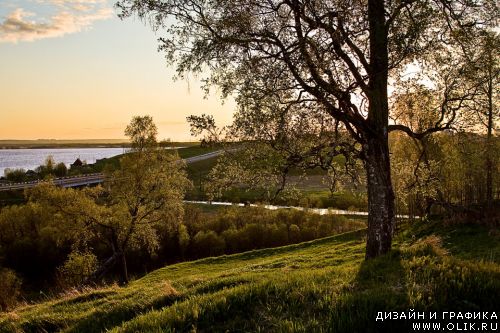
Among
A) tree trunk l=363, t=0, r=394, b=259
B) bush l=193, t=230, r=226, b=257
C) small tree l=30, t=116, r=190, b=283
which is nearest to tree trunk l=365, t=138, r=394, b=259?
tree trunk l=363, t=0, r=394, b=259

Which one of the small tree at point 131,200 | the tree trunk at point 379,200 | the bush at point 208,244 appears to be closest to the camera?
the tree trunk at point 379,200

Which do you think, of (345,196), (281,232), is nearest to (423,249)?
(281,232)

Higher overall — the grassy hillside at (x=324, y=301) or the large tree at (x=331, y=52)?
the large tree at (x=331, y=52)

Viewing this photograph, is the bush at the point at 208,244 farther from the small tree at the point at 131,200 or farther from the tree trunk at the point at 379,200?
the tree trunk at the point at 379,200

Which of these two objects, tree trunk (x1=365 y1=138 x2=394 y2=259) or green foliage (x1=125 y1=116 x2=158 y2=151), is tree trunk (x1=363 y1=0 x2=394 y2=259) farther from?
green foliage (x1=125 y1=116 x2=158 y2=151)

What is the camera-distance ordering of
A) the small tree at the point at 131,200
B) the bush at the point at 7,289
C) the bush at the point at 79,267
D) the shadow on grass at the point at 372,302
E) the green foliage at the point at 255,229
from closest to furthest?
1. the shadow on grass at the point at 372,302
2. the bush at the point at 79,267
3. the bush at the point at 7,289
4. the small tree at the point at 131,200
5. the green foliage at the point at 255,229

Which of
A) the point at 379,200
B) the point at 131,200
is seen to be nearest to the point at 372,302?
the point at 379,200

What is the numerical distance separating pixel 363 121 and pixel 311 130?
6.46 ft

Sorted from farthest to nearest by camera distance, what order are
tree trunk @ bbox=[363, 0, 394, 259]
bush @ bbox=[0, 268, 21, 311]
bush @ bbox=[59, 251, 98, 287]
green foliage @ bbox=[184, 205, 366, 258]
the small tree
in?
green foliage @ bbox=[184, 205, 366, 258], the small tree, bush @ bbox=[0, 268, 21, 311], bush @ bbox=[59, 251, 98, 287], tree trunk @ bbox=[363, 0, 394, 259]

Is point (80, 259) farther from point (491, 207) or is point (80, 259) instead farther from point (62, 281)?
point (491, 207)

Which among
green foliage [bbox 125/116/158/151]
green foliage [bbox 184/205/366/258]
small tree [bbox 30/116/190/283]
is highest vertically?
green foliage [bbox 125/116/158/151]

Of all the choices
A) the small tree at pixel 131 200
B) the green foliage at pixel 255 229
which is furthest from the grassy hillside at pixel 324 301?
the green foliage at pixel 255 229

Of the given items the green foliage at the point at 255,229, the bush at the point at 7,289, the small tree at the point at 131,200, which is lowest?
the bush at the point at 7,289

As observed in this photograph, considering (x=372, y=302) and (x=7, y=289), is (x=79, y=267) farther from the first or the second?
(x=372, y=302)
